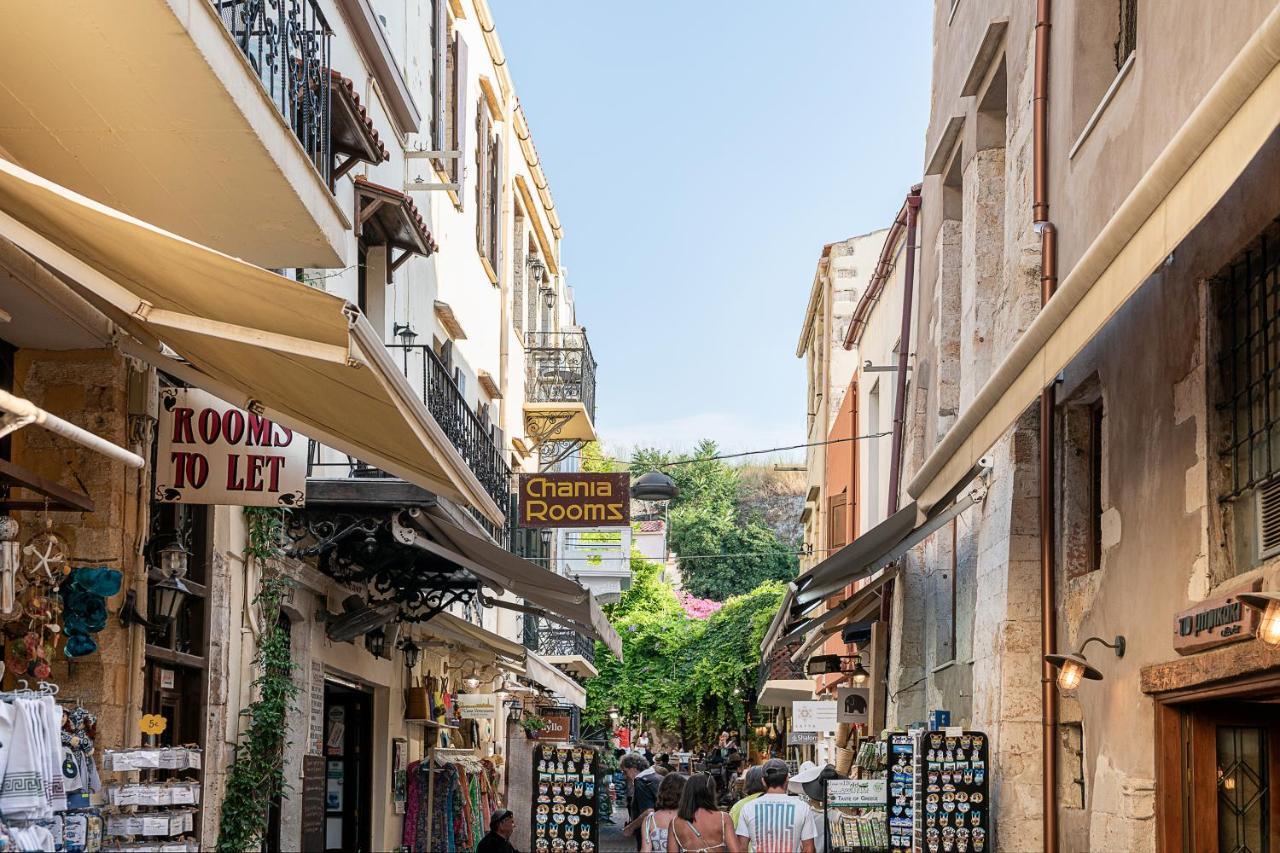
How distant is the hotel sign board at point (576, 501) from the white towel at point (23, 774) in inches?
493

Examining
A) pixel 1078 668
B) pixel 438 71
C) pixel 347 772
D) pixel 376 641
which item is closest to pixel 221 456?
pixel 1078 668

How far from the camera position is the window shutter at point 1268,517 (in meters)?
7.17

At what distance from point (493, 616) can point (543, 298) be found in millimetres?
7353

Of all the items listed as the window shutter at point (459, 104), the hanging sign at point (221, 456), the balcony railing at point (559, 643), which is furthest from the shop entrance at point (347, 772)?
the balcony railing at point (559, 643)

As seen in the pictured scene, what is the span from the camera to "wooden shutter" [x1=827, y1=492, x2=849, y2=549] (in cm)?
2702

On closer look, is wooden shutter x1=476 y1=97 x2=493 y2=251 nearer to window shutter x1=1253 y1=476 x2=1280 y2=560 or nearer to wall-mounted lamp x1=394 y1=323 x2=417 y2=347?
wall-mounted lamp x1=394 y1=323 x2=417 y2=347

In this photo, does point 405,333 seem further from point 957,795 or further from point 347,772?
point 957,795

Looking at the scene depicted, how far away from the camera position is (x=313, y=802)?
45.2ft

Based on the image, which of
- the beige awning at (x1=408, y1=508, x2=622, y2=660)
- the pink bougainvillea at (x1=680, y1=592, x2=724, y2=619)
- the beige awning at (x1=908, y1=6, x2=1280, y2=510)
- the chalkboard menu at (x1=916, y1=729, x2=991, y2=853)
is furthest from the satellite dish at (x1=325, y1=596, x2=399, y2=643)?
the pink bougainvillea at (x1=680, y1=592, x2=724, y2=619)

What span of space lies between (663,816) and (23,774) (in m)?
4.98

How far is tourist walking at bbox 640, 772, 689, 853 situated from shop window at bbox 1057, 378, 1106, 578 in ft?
9.60

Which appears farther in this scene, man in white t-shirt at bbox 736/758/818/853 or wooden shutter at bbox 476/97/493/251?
wooden shutter at bbox 476/97/493/251

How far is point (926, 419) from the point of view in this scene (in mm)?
17109

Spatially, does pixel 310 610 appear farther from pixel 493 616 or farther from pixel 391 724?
pixel 493 616
